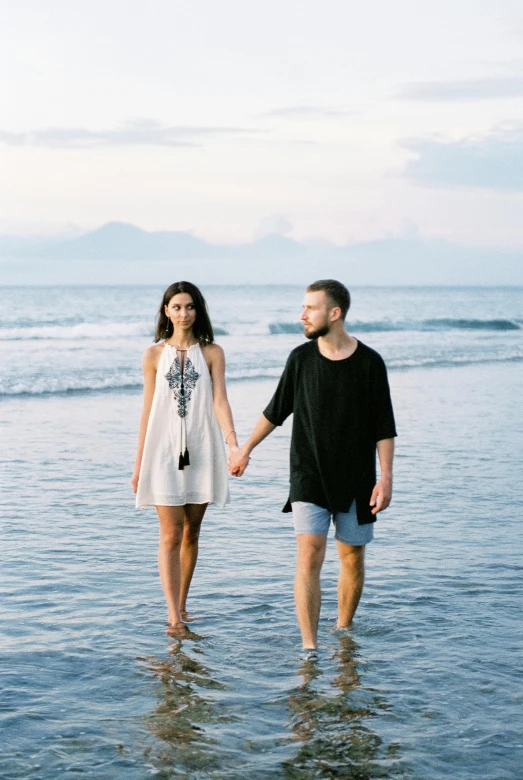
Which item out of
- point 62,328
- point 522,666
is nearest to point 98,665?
point 522,666

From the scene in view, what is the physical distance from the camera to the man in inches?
197

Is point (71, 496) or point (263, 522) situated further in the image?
point (71, 496)

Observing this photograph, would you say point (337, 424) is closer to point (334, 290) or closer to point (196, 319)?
point (334, 290)

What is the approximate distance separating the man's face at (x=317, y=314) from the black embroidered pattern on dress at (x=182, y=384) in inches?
34.2

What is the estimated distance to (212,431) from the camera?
18.4 ft

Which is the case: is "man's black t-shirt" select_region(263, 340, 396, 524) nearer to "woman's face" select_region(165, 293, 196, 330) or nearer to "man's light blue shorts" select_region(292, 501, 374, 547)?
"man's light blue shorts" select_region(292, 501, 374, 547)

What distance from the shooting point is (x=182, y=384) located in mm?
5555

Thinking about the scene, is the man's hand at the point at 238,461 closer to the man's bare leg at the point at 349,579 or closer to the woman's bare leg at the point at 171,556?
the woman's bare leg at the point at 171,556

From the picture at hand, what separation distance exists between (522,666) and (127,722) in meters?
1.94

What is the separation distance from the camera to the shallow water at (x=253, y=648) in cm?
400

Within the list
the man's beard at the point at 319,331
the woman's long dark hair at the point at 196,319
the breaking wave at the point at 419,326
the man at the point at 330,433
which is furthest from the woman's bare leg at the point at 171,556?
the breaking wave at the point at 419,326

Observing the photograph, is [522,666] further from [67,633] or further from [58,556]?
[58,556]

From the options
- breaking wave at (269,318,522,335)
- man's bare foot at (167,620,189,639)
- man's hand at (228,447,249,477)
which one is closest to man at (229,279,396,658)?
man's hand at (228,447,249,477)

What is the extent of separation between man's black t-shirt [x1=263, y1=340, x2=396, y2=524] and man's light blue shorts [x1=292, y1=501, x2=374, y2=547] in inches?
1.5
